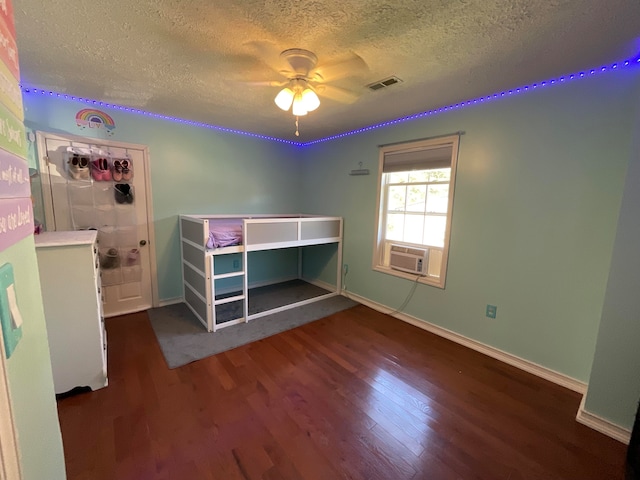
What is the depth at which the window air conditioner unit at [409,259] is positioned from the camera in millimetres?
2959

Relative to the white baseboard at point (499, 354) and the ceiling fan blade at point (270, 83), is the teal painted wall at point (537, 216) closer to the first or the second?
the white baseboard at point (499, 354)

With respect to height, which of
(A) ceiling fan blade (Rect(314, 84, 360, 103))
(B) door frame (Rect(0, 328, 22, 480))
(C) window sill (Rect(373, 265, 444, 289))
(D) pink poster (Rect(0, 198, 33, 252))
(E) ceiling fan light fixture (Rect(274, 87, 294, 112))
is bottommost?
(C) window sill (Rect(373, 265, 444, 289))

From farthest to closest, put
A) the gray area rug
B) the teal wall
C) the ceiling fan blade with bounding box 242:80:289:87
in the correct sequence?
1. the gray area rug
2. the ceiling fan blade with bounding box 242:80:289:87
3. the teal wall

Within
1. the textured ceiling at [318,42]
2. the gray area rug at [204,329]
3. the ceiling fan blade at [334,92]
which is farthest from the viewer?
the gray area rug at [204,329]

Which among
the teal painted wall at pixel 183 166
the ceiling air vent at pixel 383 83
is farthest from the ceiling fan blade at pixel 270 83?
the teal painted wall at pixel 183 166

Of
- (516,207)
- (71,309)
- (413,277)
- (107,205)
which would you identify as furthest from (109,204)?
(516,207)

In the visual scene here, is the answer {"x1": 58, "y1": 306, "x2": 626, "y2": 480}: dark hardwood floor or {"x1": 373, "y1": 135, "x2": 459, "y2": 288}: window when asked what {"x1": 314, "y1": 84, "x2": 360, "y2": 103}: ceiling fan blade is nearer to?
{"x1": 373, "y1": 135, "x2": 459, "y2": 288}: window

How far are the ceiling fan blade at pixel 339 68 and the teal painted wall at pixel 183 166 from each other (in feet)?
6.96

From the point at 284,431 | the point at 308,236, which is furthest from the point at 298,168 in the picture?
the point at 284,431

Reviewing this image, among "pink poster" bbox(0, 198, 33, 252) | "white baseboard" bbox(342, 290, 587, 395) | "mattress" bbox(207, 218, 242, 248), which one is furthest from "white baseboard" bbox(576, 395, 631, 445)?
"mattress" bbox(207, 218, 242, 248)

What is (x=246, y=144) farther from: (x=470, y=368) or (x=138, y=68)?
(x=470, y=368)

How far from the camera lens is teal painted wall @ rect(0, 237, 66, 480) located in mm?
503

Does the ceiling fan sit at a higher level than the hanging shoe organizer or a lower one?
higher

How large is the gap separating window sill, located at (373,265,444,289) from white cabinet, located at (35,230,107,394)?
2770mm
